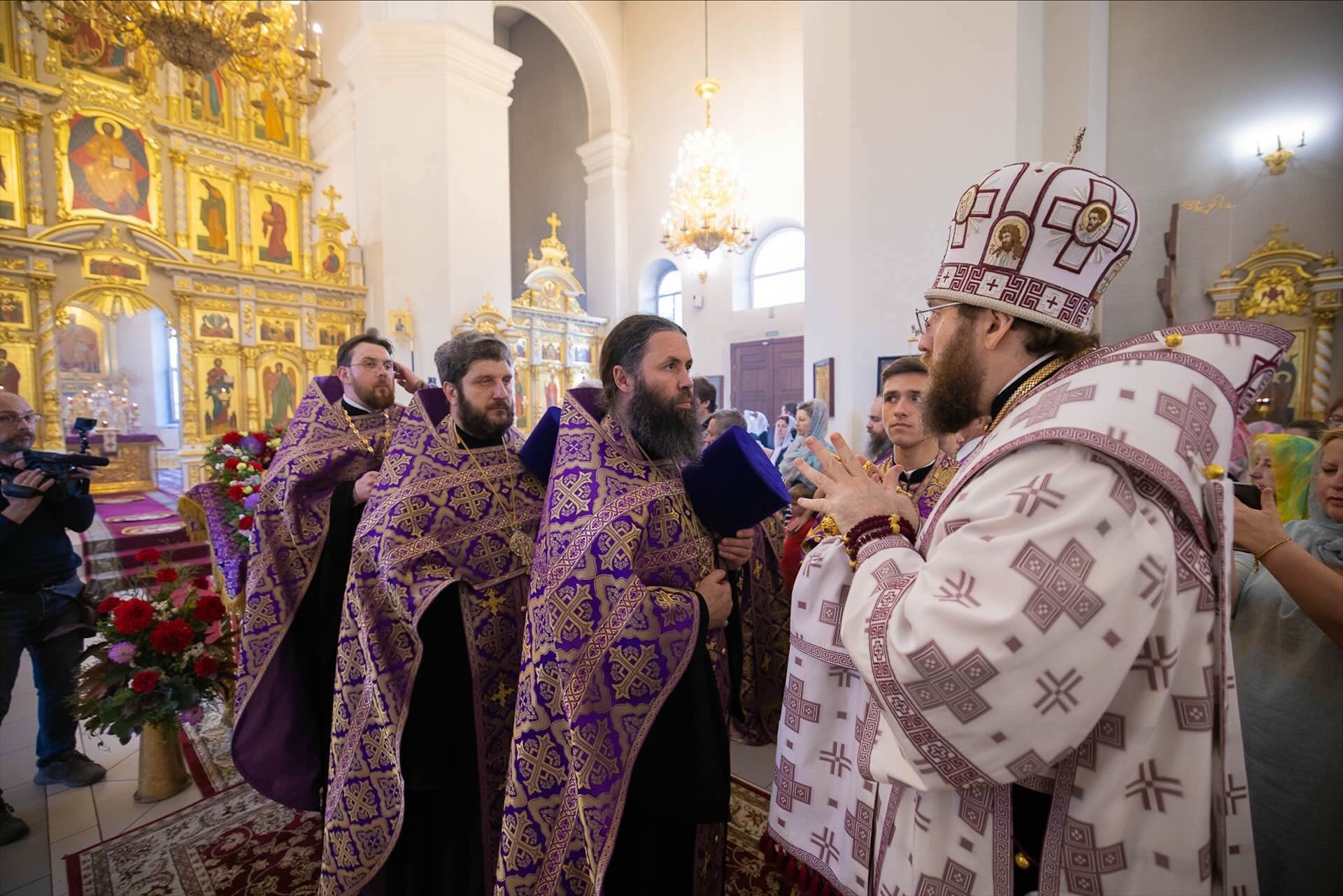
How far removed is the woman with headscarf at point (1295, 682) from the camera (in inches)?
56.6

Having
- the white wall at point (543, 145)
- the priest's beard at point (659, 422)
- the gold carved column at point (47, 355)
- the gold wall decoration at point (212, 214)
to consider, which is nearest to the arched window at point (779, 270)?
the white wall at point (543, 145)

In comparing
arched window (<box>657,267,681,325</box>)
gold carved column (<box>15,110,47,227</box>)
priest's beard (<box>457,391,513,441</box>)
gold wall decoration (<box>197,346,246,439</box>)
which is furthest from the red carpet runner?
arched window (<box>657,267,681,325</box>)

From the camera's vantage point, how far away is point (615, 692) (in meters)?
1.70

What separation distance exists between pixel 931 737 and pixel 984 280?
911 mm

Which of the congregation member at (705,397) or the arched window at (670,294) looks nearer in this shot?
the congregation member at (705,397)

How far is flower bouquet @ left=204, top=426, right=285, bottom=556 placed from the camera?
3.87 metres

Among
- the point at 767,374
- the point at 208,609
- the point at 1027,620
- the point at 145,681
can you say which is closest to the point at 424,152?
the point at 767,374

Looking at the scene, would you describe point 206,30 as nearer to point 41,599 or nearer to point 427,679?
point 41,599

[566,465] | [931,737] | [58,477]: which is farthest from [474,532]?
[58,477]

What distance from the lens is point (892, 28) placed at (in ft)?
22.7

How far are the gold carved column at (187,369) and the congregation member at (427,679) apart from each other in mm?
11156

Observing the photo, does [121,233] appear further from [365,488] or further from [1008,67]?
[1008,67]

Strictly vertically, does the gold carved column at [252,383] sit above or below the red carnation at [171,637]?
above

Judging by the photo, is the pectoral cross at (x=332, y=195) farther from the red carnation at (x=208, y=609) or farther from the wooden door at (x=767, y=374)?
the red carnation at (x=208, y=609)
